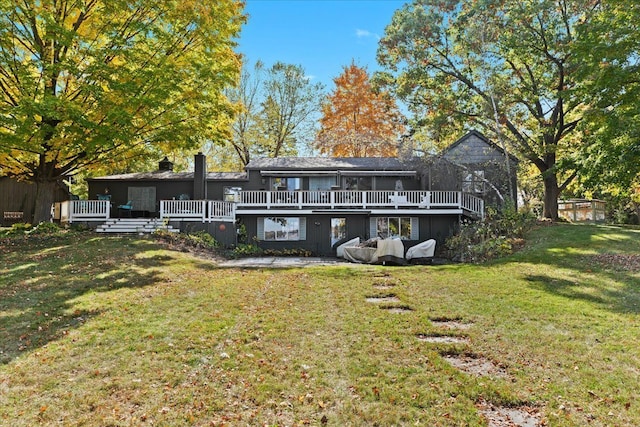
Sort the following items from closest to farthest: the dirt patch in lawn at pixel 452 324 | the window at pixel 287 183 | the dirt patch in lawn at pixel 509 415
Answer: the dirt patch in lawn at pixel 509 415 → the dirt patch in lawn at pixel 452 324 → the window at pixel 287 183

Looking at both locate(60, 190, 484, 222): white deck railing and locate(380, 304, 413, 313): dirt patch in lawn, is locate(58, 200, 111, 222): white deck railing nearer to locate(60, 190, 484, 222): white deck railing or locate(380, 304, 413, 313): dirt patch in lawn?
locate(60, 190, 484, 222): white deck railing

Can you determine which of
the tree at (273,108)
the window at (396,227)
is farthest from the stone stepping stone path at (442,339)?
the tree at (273,108)

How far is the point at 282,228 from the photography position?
2181cm

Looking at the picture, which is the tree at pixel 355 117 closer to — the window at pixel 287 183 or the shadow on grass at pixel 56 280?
the window at pixel 287 183

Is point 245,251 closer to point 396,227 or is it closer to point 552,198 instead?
point 396,227

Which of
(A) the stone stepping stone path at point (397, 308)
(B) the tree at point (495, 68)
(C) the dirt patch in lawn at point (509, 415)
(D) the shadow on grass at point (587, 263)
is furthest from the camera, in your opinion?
(B) the tree at point (495, 68)

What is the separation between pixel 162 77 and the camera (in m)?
14.1

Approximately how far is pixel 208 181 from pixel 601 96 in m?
19.3

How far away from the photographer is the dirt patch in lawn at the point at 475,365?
4.96 meters

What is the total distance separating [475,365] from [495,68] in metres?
22.5

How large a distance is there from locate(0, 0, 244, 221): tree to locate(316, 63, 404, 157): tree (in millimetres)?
18253

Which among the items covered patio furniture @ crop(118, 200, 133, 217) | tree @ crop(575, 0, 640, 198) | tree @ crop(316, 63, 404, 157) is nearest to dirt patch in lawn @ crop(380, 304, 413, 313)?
tree @ crop(575, 0, 640, 198)

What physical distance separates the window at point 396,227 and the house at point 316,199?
0.18 feet

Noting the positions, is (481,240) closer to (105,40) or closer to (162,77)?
(162,77)
